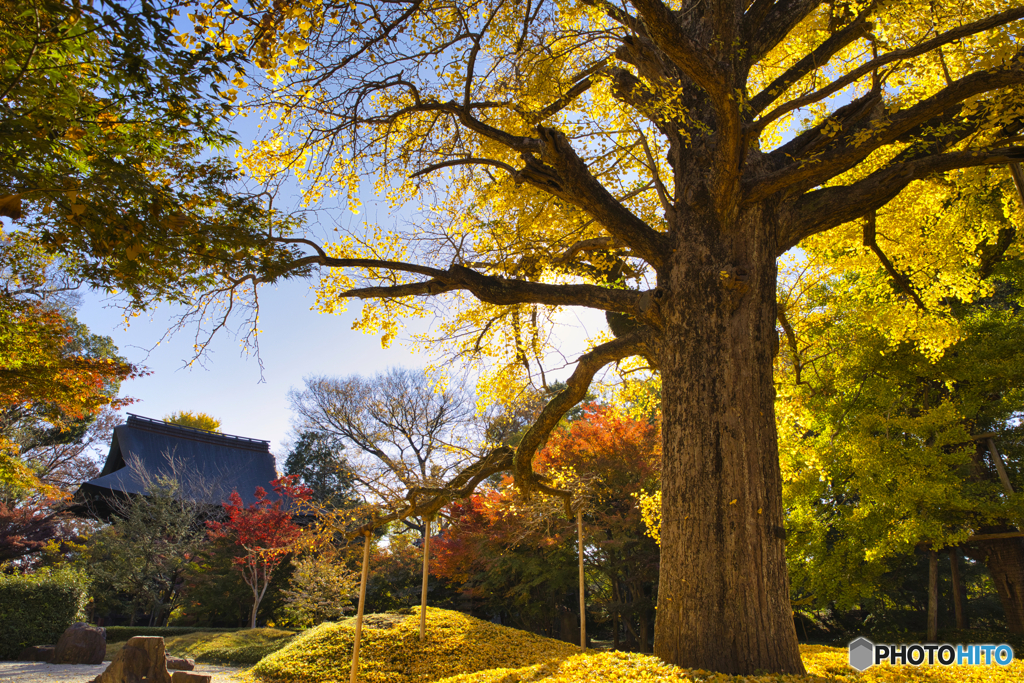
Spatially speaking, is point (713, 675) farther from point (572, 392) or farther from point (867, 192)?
point (867, 192)

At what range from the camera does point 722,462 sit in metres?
4.02

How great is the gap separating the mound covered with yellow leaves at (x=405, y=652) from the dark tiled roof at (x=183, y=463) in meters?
13.3

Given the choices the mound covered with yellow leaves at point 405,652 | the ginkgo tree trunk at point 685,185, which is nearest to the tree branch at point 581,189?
the ginkgo tree trunk at point 685,185

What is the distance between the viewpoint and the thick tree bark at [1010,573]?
1013 centimetres

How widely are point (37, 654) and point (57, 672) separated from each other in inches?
98.9

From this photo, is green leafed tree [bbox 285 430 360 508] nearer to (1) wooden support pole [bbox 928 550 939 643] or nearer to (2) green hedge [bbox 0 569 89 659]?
(2) green hedge [bbox 0 569 89 659]

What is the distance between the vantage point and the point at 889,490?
9.12m

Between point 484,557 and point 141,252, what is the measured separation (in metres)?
10.2

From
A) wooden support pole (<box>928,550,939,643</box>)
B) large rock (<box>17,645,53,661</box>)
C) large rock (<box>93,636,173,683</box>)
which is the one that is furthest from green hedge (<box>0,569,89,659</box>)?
wooden support pole (<box>928,550,939,643</box>)

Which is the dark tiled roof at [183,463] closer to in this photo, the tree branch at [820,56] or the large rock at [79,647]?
the large rock at [79,647]

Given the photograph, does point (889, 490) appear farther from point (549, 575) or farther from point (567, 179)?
point (567, 179)

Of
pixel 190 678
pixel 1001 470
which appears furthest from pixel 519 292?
pixel 1001 470

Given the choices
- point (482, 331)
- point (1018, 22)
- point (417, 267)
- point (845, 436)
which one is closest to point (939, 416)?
point (845, 436)

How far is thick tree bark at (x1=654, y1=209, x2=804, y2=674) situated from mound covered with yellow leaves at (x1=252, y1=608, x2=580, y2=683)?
4068 mm
